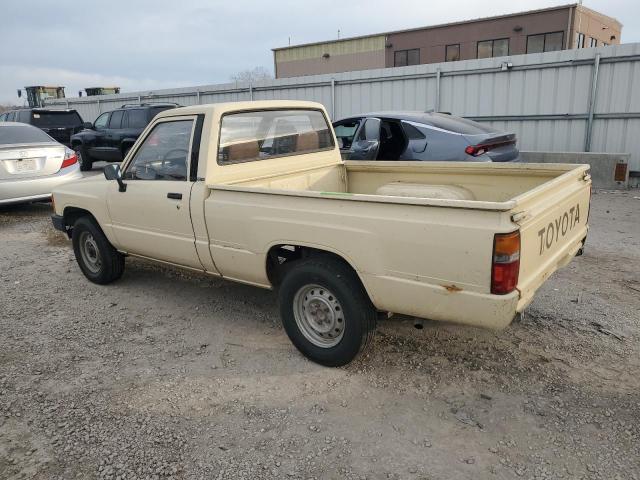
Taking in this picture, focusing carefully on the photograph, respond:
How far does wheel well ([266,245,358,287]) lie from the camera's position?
11.3ft

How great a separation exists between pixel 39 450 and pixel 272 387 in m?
1.32

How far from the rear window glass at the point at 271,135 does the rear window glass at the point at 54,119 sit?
1310cm

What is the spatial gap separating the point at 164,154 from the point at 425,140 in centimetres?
411

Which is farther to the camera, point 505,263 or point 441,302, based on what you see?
point 441,302

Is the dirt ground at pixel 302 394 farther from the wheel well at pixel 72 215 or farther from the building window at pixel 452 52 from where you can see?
the building window at pixel 452 52

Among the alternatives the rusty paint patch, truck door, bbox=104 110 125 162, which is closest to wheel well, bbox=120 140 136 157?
truck door, bbox=104 110 125 162

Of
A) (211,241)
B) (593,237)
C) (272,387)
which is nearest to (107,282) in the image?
(211,241)

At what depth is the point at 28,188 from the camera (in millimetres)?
8141

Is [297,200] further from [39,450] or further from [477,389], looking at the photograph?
[39,450]

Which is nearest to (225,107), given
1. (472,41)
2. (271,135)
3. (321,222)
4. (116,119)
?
(271,135)

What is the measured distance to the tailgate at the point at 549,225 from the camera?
2.65 meters

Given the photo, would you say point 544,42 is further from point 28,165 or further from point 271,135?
point 271,135

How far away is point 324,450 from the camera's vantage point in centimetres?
263

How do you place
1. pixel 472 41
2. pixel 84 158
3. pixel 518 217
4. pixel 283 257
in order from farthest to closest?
pixel 472 41 → pixel 84 158 → pixel 283 257 → pixel 518 217
